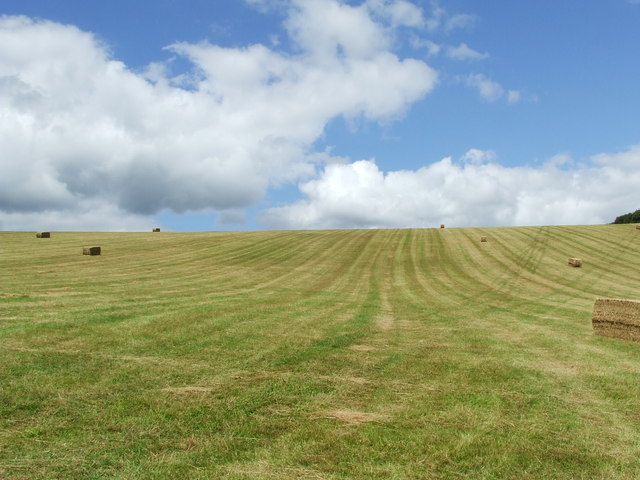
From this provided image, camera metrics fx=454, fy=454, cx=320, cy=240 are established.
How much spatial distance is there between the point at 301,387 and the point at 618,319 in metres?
12.3

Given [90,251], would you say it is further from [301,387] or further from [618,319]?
[618,319]

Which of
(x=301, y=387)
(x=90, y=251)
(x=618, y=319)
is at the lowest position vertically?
(x=618, y=319)

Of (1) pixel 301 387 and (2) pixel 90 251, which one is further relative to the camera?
(2) pixel 90 251

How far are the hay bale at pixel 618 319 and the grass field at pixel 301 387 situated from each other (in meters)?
0.59

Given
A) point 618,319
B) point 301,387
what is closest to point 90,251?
point 301,387

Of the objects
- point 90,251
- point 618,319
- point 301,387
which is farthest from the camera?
Answer: point 90,251

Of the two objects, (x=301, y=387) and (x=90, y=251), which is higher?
(x=90, y=251)

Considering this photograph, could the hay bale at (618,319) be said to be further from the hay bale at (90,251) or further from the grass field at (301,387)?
the hay bale at (90,251)

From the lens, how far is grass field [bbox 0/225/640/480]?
561cm

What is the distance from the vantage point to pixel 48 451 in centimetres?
564

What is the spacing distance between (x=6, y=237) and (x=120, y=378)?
48652mm

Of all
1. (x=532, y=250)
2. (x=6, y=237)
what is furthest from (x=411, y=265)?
(x=6, y=237)

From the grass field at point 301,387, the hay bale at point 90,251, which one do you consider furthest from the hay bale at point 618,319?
the hay bale at point 90,251

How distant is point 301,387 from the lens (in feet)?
27.3
